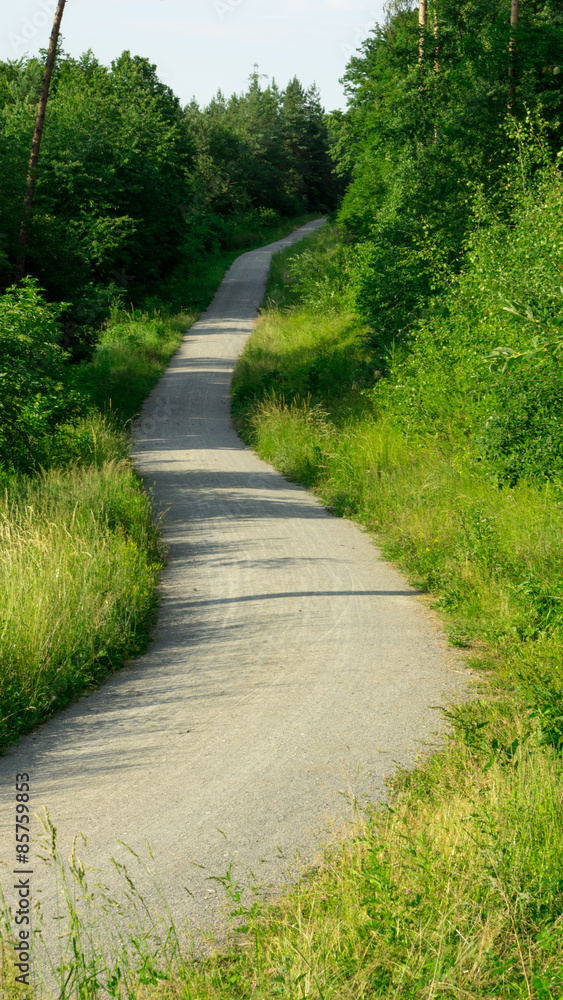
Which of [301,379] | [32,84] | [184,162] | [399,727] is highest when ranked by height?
[32,84]

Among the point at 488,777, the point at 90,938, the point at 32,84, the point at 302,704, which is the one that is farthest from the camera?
the point at 32,84

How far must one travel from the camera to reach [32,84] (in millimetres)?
37219

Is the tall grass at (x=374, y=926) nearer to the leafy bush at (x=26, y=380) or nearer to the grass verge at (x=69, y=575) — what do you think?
the grass verge at (x=69, y=575)

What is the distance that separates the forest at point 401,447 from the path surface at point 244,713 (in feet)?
0.91

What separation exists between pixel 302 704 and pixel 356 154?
25.4 metres

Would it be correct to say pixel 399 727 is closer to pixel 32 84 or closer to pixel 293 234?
pixel 32 84

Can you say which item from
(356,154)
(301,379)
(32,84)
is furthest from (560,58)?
(32,84)

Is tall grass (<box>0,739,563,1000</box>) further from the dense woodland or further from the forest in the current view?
the dense woodland

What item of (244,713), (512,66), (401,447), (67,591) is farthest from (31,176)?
(244,713)

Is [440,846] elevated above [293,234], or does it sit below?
below

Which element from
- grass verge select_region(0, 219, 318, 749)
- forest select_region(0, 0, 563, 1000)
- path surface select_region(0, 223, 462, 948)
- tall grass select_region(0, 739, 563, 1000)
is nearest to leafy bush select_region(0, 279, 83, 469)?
forest select_region(0, 0, 563, 1000)

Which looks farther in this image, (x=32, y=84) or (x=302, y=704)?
(x=32, y=84)

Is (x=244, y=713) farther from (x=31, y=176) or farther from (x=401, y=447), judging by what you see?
(x=31, y=176)

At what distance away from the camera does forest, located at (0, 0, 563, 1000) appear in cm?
287
